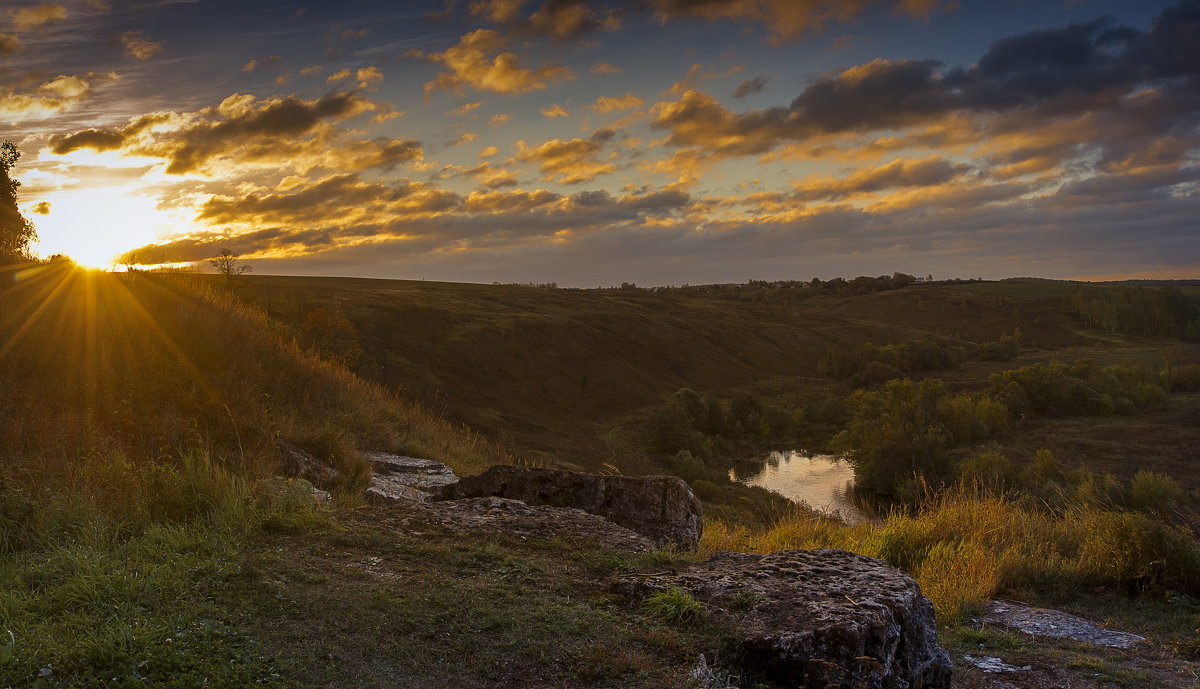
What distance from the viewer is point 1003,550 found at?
7805 millimetres

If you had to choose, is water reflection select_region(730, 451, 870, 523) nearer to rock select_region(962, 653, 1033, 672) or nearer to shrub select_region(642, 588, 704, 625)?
rock select_region(962, 653, 1033, 672)

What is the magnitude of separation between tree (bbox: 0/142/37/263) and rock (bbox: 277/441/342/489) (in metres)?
7.38

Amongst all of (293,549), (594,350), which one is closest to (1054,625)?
(293,549)

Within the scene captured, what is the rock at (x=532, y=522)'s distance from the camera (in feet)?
18.0

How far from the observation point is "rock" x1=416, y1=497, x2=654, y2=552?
18.0 ft

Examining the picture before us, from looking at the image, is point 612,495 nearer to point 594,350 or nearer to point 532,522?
point 532,522

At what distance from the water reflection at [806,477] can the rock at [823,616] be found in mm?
29862

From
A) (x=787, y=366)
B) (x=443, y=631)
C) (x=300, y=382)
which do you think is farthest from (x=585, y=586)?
(x=787, y=366)

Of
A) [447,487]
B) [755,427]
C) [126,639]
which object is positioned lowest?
[755,427]

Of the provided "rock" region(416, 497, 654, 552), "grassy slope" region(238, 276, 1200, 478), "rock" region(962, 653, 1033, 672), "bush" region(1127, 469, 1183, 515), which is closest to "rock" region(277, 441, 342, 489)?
"rock" region(416, 497, 654, 552)

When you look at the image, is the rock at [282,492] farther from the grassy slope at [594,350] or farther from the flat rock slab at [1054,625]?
the grassy slope at [594,350]

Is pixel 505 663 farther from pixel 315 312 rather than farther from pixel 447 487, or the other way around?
pixel 315 312

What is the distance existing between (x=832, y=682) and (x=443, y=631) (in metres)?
1.99

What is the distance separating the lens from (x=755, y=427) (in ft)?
162
